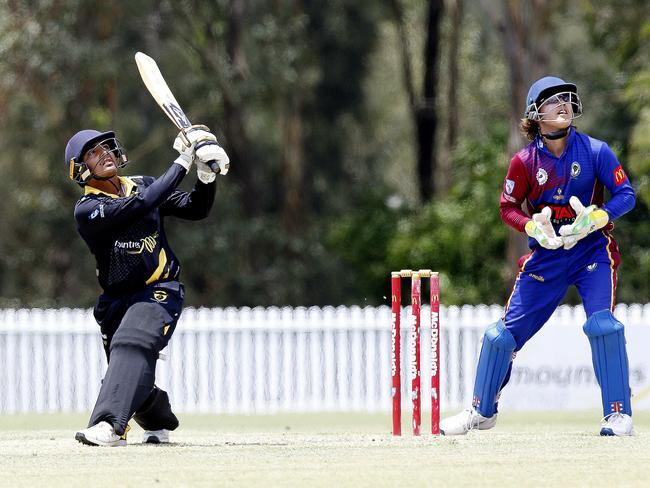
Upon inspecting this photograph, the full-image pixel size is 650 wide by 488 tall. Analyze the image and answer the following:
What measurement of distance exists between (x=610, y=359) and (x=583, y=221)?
A: 0.80 metres

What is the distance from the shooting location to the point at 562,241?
8188mm

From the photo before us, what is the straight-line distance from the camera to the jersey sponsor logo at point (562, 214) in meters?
8.34

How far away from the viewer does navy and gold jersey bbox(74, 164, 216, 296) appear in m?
8.05

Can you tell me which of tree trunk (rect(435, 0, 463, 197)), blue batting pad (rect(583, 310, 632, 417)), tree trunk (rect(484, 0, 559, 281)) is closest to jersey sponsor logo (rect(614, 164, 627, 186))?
blue batting pad (rect(583, 310, 632, 417))

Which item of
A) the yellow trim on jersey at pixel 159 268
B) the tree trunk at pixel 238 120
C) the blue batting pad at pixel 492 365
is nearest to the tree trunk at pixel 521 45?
the tree trunk at pixel 238 120

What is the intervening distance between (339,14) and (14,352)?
1458 centimetres

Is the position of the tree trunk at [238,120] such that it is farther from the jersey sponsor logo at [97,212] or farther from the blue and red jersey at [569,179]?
the jersey sponsor logo at [97,212]

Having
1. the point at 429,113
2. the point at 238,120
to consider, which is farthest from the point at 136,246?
the point at 429,113

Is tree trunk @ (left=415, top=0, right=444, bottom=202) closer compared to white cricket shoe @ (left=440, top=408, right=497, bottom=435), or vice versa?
white cricket shoe @ (left=440, top=408, right=497, bottom=435)

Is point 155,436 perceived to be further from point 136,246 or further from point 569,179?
point 569,179

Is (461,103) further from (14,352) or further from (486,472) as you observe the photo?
(486,472)

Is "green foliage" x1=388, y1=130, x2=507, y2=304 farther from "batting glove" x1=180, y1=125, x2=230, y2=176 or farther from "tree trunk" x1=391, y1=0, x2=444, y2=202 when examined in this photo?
"batting glove" x1=180, y1=125, x2=230, y2=176

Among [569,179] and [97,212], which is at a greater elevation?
[569,179]

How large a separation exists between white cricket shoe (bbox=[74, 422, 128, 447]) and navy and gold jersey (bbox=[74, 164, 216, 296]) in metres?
0.80
